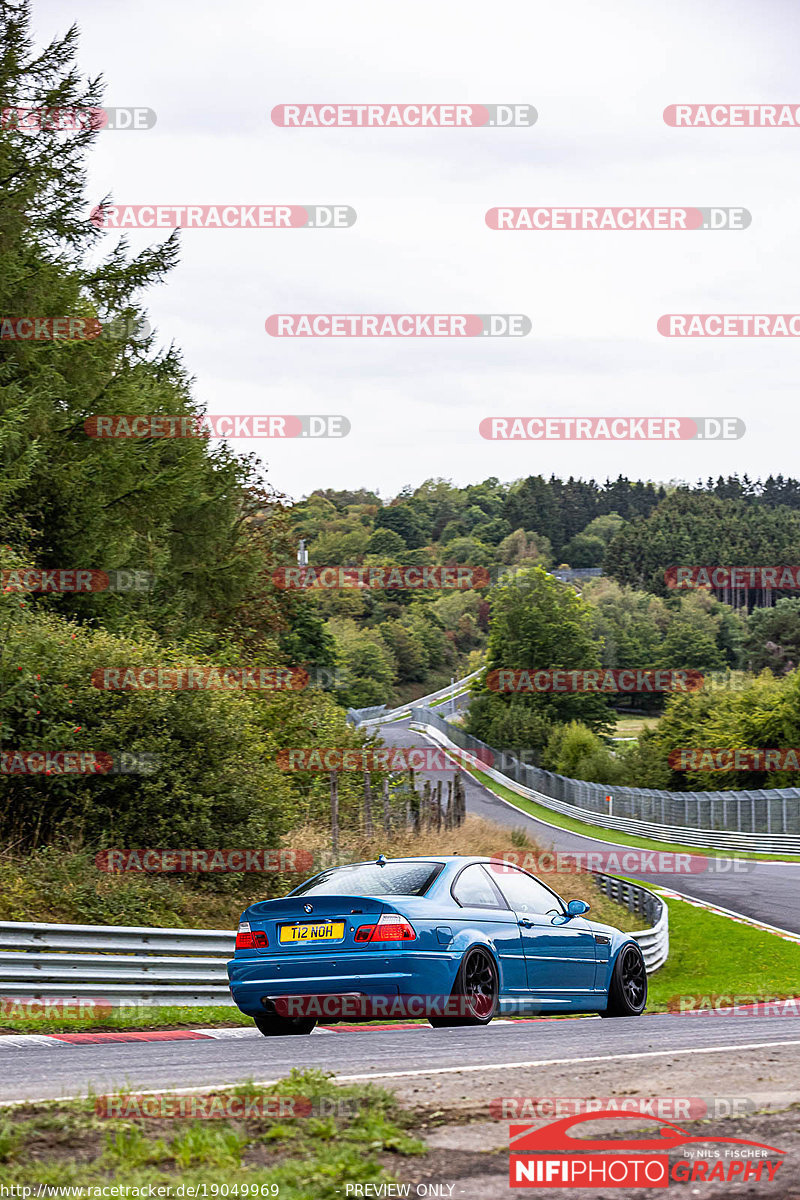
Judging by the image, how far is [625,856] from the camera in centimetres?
4666

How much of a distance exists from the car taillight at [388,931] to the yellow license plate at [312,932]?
18cm

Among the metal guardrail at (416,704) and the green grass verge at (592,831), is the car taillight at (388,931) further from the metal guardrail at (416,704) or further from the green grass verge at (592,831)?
the metal guardrail at (416,704)

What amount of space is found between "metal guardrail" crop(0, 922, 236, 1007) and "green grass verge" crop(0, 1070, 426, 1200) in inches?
243

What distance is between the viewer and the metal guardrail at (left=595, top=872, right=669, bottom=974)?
869 inches

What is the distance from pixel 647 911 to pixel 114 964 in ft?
61.3

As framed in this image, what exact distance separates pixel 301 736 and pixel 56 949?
13.2 meters

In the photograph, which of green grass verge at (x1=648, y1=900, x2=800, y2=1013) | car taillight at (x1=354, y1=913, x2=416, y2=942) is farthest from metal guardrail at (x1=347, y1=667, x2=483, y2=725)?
car taillight at (x1=354, y1=913, x2=416, y2=942)

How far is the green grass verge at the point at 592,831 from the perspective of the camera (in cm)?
4834

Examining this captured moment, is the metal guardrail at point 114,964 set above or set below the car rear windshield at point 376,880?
below

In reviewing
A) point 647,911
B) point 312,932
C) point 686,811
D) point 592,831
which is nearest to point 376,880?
point 312,932

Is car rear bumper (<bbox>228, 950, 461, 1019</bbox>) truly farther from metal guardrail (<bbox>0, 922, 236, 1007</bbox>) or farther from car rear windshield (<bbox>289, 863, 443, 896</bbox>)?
metal guardrail (<bbox>0, 922, 236, 1007</bbox>)

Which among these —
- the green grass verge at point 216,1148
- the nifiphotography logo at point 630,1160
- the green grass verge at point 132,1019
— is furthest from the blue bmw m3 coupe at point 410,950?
the nifiphotography logo at point 630,1160

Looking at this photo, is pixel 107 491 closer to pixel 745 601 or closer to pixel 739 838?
pixel 739 838

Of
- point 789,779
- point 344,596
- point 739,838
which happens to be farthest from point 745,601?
point 739,838
